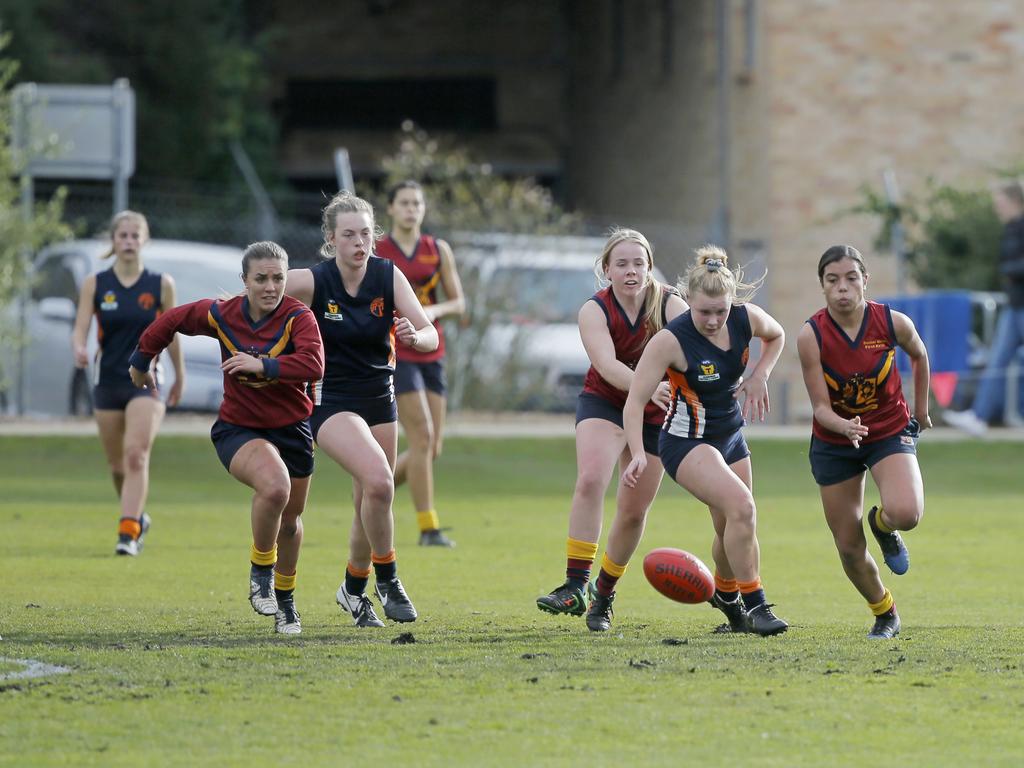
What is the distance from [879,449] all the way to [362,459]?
2.19m

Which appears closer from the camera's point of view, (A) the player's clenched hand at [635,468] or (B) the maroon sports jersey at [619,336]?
(A) the player's clenched hand at [635,468]

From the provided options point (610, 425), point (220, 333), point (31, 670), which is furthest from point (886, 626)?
point (31, 670)

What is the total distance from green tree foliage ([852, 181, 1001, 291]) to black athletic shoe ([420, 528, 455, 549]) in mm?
11163

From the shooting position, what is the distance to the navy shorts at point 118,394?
36.5 ft

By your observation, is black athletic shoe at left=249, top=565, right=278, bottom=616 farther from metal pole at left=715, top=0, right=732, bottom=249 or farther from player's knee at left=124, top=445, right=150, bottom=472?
metal pole at left=715, top=0, right=732, bottom=249

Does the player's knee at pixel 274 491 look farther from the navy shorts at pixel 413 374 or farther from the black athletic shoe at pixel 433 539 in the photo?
the black athletic shoe at pixel 433 539

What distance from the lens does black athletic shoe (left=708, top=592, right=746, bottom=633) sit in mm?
8070

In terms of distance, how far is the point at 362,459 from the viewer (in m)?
8.05

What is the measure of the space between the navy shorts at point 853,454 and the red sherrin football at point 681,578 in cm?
64

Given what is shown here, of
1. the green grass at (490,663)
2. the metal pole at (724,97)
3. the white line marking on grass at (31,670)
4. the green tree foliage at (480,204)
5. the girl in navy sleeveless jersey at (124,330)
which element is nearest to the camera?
the green grass at (490,663)

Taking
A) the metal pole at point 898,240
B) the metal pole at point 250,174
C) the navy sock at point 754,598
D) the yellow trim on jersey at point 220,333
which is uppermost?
the metal pole at point 250,174

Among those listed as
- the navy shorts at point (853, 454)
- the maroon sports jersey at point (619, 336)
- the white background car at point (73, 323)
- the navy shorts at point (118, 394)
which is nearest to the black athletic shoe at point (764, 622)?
the navy shorts at point (853, 454)

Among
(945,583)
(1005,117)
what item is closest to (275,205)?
(1005,117)

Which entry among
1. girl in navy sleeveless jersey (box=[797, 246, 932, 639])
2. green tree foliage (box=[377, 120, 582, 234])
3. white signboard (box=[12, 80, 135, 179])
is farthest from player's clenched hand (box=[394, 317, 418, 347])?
green tree foliage (box=[377, 120, 582, 234])
